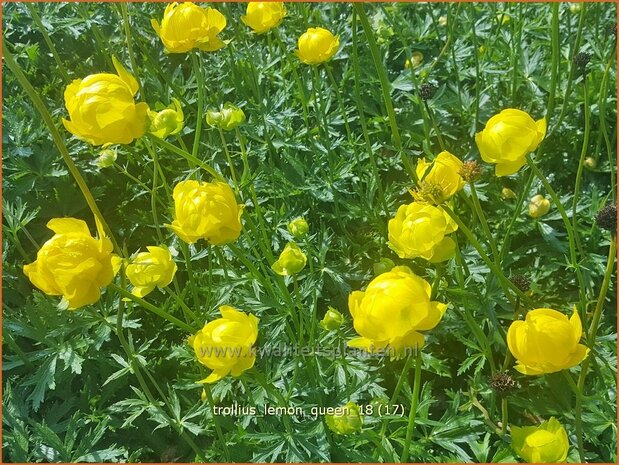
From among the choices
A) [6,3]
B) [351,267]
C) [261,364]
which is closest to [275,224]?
[351,267]

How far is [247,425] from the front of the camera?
1097 millimetres

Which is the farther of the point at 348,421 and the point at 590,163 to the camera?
the point at 590,163

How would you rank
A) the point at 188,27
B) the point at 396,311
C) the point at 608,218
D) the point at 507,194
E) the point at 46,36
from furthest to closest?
the point at 507,194 → the point at 46,36 → the point at 188,27 → the point at 608,218 → the point at 396,311

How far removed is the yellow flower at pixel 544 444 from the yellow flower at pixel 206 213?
498 mm

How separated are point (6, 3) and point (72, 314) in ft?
3.70

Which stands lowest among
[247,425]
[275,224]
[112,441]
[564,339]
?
[112,441]

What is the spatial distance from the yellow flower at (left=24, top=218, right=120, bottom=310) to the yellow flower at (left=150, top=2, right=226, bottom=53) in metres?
0.44

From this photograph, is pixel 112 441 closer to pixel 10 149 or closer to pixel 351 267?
pixel 351 267

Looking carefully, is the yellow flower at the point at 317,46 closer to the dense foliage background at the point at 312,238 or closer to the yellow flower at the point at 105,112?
the dense foliage background at the point at 312,238

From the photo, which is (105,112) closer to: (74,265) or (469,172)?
(74,265)

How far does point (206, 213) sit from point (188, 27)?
42 cm

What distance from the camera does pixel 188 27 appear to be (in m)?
1.04

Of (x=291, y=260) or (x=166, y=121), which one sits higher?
(x=166, y=121)

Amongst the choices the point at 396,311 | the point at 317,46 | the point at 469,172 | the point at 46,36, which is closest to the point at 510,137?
the point at 469,172
